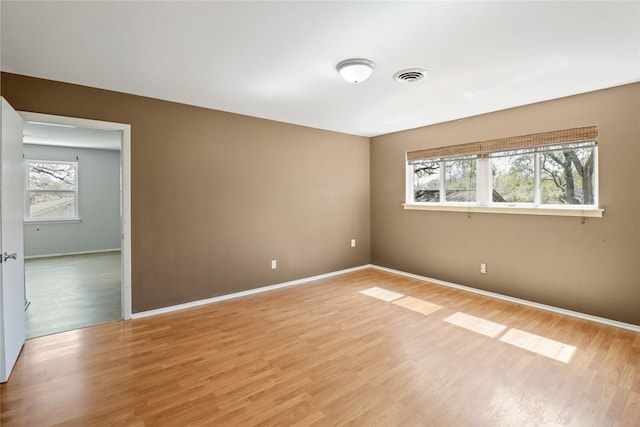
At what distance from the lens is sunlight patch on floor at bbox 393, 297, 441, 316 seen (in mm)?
3549

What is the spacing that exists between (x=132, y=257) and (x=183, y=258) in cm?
52

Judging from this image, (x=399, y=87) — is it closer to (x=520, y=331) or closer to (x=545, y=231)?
(x=545, y=231)

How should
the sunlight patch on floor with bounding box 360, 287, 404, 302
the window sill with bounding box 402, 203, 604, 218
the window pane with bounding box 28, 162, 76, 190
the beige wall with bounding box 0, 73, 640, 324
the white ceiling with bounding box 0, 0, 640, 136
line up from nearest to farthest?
the white ceiling with bounding box 0, 0, 640, 136, the beige wall with bounding box 0, 73, 640, 324, the window sill with bounding box 402, 203, 604, 218, the sunlight patch on floor with bounding box 360, 287, 404, 302, the window pane with bounding box 28, 162, 76, 190

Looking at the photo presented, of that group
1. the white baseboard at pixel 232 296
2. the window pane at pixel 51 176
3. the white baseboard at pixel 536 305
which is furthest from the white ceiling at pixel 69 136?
the white baseboard at pixel 536 305

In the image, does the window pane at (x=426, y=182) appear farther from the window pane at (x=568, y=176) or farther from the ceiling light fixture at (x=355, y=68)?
the ceiling light fixture at (x=355, y=68)

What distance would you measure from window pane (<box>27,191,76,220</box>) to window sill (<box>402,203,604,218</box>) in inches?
287

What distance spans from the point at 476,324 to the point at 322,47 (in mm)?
2945

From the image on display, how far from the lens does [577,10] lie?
185 centimetres

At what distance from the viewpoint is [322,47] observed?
2.28 m

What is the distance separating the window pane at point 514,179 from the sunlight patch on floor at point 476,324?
163 centimetres

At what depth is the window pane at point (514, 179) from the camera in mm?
3776

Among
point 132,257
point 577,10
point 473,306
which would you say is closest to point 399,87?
point 577,10

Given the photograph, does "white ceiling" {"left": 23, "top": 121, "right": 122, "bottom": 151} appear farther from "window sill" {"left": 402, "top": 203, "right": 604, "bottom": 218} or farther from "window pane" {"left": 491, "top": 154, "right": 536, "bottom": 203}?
"window pane" {"left": 491, "top": 154, "right": 536, "bottom": 203}

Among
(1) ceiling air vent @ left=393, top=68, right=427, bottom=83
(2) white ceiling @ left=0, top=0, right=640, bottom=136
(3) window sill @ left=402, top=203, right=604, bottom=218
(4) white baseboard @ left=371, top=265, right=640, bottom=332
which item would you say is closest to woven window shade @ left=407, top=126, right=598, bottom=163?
(2) white ceiling @ left=0, top=0, right=640, bottom=136
